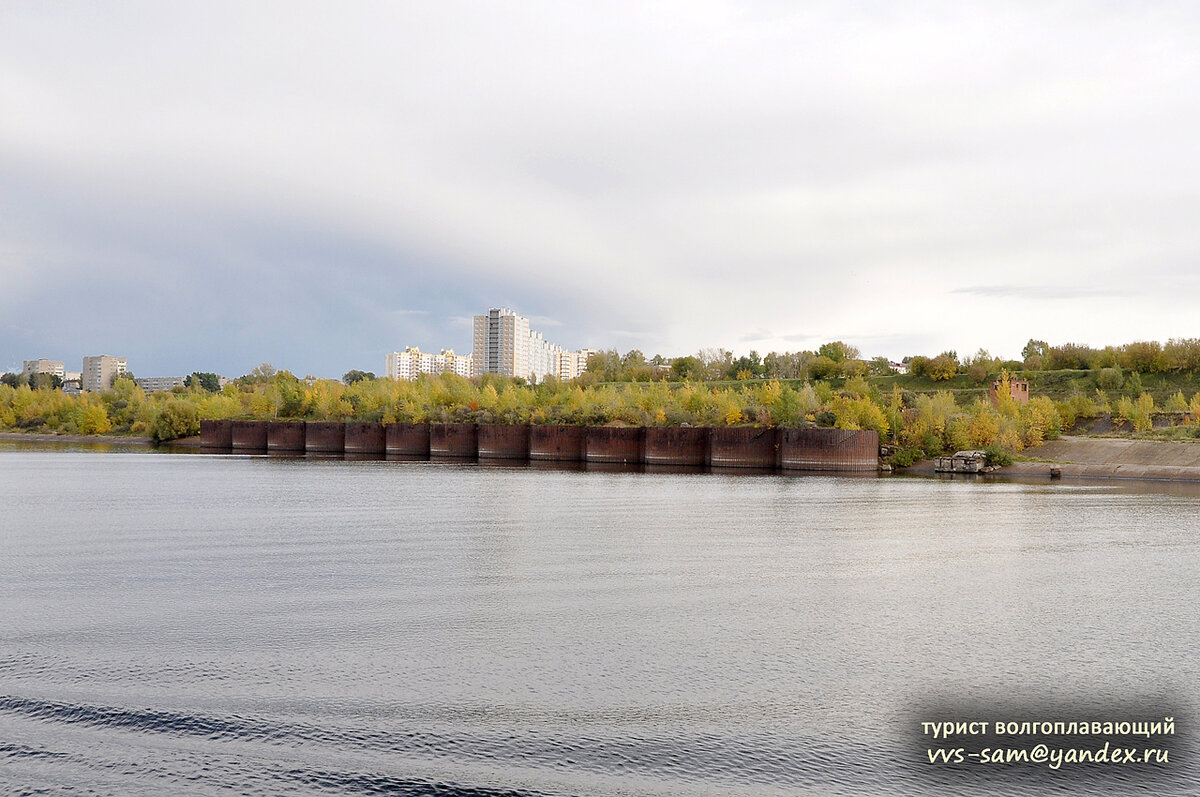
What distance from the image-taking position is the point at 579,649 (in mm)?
11391

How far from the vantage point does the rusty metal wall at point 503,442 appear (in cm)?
7150

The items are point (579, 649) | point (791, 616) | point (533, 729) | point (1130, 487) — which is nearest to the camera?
point (533, 729)

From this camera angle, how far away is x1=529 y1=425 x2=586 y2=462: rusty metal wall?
70125mm

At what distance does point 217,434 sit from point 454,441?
24.0m

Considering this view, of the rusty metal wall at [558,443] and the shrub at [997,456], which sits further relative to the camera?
the rusty metal wall at [558,443]

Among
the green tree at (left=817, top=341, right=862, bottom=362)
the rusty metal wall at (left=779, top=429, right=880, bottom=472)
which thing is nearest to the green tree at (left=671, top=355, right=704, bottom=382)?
the green tree at (left=817, top=341, right=862, bottom=362)

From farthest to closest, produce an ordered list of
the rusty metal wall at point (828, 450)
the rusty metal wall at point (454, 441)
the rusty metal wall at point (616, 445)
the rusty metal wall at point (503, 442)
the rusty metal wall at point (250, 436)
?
1. the rusty metal wall at point (250, 436)
2. the rusty metal wall at point (454, 441)
3. the rusty metal wall at point (503, 442)
4. the rusty metal wall at point (616, 445)
5. the rusty metal wall at point (828, 450)

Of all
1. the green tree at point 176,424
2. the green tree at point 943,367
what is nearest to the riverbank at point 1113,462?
the green tree at point 943,367

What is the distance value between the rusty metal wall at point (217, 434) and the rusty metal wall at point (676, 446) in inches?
1574

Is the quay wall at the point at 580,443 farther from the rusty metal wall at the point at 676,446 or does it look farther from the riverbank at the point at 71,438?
the riverbank at the point at 71,438

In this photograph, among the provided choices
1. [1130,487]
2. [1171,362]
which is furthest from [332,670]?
[1171,362]

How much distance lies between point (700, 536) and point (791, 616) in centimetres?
933

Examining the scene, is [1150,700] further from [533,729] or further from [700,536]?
[700,536]

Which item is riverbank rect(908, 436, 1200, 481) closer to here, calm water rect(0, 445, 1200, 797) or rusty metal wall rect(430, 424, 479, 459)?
calm water rect(0, 445, 1200, 797)
